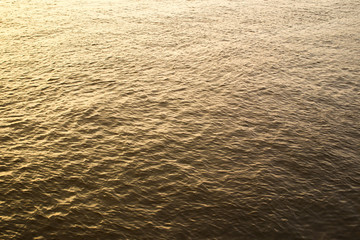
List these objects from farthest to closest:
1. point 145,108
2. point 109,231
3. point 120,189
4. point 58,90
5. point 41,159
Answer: point 58,90, point 145,108, point 41,159, point 120,189, point 109,231

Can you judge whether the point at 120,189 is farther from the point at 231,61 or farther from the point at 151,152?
the point at 231,61

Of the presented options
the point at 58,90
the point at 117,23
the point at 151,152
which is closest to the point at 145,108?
the point at 151,152

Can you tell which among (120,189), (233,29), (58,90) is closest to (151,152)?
(120,189)

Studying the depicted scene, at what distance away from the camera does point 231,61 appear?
34.9 meters

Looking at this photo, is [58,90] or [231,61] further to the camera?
[231,61]

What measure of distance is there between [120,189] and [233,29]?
33.4 metres

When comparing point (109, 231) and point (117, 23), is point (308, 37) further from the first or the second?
point (109, 231)

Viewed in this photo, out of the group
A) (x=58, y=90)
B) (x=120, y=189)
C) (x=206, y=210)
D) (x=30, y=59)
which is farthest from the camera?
(x=30, y=59)

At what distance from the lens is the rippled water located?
1633cm

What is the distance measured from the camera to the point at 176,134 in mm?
22703

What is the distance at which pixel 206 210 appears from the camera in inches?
661

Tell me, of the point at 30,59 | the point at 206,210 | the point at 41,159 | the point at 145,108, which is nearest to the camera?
the point at 206,210

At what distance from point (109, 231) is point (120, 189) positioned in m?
2.77

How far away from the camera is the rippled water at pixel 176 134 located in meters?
16.3
